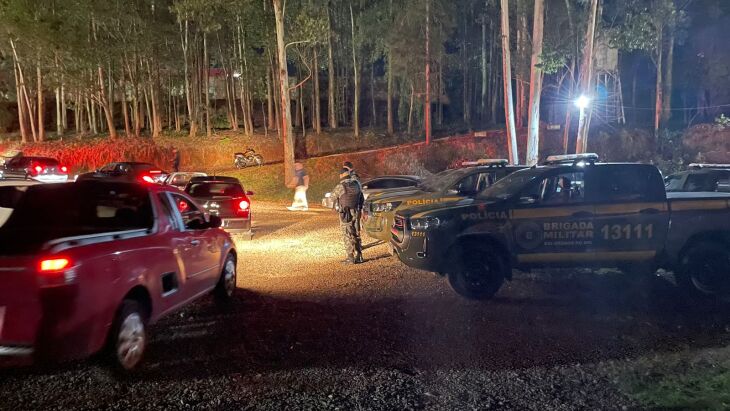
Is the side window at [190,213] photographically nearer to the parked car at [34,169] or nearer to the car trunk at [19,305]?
the car trunk at [19,305]

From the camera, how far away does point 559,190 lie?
818 centimetres

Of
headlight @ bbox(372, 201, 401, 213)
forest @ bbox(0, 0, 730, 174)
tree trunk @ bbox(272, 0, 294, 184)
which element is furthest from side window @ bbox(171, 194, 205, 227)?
forest @ bbox(0, 0, 730, 174)

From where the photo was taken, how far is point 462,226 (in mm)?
7629

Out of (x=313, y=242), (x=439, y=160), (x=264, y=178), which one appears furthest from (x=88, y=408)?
(x=439, y=160)

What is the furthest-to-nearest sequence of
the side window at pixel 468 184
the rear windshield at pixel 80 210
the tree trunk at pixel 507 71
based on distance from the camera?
the tree trunk at pixel 507 71
the side window at pixel 468 184
the rear windshield at pixel 80 210

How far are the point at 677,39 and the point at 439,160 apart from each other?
1962 cm

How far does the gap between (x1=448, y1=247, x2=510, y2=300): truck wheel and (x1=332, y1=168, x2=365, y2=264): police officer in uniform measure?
3.16m

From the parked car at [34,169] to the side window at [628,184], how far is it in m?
23.7

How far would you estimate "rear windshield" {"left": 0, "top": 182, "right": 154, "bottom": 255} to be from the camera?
543 centimetres

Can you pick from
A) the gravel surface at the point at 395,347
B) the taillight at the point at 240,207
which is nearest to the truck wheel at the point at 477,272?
the gravel surface at the point at 395,347

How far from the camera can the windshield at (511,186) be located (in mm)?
8000

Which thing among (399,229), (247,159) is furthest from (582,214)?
(247,159)

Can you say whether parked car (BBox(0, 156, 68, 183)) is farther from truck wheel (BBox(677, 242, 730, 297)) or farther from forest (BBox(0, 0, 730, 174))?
truck wheel (BBox(677, 242, 730, 297))

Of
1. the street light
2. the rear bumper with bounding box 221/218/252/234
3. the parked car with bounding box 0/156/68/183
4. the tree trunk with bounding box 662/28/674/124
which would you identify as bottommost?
the rear bumper with bounding box 221/218/252/234
